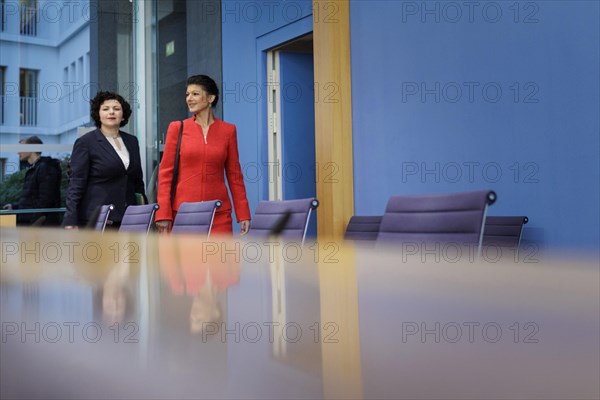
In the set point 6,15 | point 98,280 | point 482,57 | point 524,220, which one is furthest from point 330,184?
point 98,280

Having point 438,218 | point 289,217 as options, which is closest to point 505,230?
point 289,217

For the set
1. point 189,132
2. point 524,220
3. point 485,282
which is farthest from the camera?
point 189,132

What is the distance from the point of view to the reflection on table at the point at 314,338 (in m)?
0.15

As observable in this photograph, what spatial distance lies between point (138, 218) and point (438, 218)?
1.78 metres

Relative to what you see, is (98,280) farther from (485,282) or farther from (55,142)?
(55,142)

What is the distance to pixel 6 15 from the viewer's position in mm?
7008

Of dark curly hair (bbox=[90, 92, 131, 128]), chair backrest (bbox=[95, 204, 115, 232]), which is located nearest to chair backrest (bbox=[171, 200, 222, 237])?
chair backrest (bbox=[95, 204, 115, 232])

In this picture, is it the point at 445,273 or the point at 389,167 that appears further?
the point at 389,167

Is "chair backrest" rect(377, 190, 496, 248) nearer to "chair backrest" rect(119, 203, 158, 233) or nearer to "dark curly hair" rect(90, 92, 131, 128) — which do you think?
"chair backrest" rect(119, 203, 158, 233)

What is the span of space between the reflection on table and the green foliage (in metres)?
6.57

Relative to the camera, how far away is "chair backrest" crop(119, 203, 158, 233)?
333 cm

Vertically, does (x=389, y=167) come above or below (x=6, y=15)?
below

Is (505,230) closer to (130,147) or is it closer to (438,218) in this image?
(438,218)

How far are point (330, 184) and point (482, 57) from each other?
1437 mm
